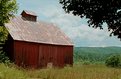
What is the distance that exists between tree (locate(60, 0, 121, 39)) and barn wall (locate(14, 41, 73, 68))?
28558 mm

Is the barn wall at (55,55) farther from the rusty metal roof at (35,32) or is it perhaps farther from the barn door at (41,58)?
the rusty metal roof at (35,32)

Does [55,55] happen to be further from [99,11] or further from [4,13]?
[99,11]

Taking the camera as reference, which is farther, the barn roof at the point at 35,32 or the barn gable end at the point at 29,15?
the barn gable end at the point at 29,15

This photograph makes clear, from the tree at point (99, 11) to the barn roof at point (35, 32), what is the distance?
28186 millimetres

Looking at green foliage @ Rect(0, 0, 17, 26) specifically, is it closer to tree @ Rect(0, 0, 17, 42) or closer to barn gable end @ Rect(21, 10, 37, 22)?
tree @ Rect(0, 0, 17, 42)

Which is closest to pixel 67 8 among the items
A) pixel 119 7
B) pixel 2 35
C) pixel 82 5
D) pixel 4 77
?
pixel 82 5

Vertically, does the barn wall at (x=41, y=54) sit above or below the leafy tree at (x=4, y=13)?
below

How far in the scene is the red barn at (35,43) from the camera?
50.4 m

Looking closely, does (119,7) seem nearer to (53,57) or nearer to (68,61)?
(53,57)

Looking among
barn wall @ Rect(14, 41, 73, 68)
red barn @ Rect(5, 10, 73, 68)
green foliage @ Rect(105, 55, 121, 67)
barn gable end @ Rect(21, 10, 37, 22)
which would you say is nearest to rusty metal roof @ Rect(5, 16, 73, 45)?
red barn @ Rect(5, 10, 73, 68)

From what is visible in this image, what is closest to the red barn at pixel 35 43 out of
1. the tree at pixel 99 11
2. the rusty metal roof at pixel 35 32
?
the rusty metal roof at pixel 35 32

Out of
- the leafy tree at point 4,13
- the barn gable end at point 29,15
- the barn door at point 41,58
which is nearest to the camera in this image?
the leafy tree at point 4,13

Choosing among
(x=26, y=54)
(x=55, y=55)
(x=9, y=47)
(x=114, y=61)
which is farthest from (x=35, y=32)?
(x=114, y=61)

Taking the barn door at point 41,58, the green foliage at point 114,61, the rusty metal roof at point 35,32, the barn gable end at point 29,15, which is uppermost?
the barn gable end at point 29,15
